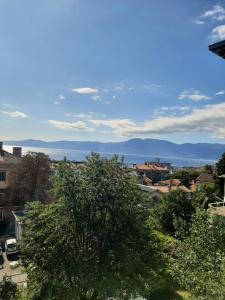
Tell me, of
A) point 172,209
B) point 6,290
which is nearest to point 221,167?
point 172,209

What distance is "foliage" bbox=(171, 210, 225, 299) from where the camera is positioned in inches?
435

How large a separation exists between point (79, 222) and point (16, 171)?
108ft

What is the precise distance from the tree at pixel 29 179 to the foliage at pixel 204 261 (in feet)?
119

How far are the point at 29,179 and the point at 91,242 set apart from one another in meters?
33.2

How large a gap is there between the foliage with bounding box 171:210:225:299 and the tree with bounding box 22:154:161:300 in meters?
3.47

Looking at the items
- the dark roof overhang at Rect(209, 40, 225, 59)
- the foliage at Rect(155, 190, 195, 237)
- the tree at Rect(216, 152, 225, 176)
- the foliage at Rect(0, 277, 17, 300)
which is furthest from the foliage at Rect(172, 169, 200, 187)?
the dark roof overhang at Rect(209, 40, 225, 59)

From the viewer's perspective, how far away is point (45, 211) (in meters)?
18.4

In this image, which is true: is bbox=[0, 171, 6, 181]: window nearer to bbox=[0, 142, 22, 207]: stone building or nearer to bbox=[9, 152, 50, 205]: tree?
bbox=[0, 142, 22, 207]: stone building

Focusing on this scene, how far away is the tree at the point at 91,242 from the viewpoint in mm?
16547

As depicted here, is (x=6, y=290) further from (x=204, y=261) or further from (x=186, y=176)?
(x=186, y=176)

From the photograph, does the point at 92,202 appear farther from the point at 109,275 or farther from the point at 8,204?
the point at 8,204

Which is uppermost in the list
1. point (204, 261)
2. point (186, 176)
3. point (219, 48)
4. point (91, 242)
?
point (219, 48)

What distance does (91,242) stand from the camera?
1709cm

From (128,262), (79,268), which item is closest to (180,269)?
(128,262)
